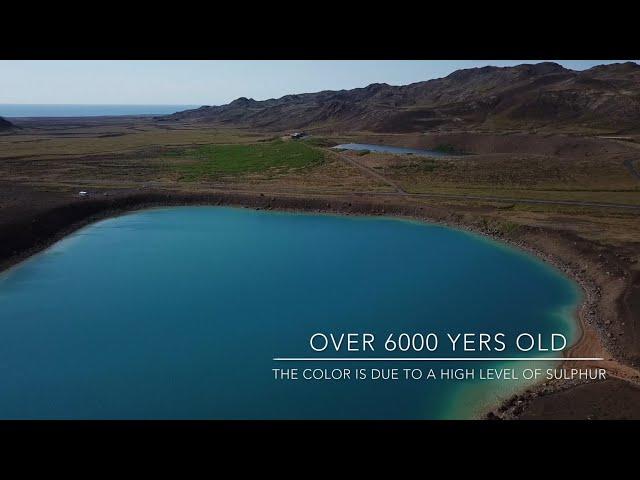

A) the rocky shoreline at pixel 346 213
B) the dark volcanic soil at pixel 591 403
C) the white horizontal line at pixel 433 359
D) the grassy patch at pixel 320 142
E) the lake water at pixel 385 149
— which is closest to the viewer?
the dark volcanic soil at pixel 591 403

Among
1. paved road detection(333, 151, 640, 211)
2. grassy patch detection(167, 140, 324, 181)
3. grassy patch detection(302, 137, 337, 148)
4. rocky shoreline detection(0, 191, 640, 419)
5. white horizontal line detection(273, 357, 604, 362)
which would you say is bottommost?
white horizontal line detection(273, 357, 604, 362)

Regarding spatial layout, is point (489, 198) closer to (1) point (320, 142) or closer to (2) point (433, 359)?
(2) point (433, 359)

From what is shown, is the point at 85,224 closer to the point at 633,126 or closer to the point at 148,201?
the point at 148,201

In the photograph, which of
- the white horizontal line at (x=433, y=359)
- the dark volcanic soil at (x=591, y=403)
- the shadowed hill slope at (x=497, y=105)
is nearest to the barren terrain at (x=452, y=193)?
the dark volcanic soil at (x=591, y=403)

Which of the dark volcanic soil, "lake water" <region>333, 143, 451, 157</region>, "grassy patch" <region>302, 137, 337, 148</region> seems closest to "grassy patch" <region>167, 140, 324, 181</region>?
"grassy patch" <region>302, 137, 337, 148</region>

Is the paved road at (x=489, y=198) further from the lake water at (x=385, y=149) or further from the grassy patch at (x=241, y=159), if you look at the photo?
the lake water at (x=385, y=149)

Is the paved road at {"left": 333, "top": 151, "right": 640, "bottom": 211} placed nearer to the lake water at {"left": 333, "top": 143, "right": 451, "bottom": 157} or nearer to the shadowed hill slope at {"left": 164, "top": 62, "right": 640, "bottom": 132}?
the lake water at {"left": 333, "top": 143, "right": 451, "bottom": 157}
